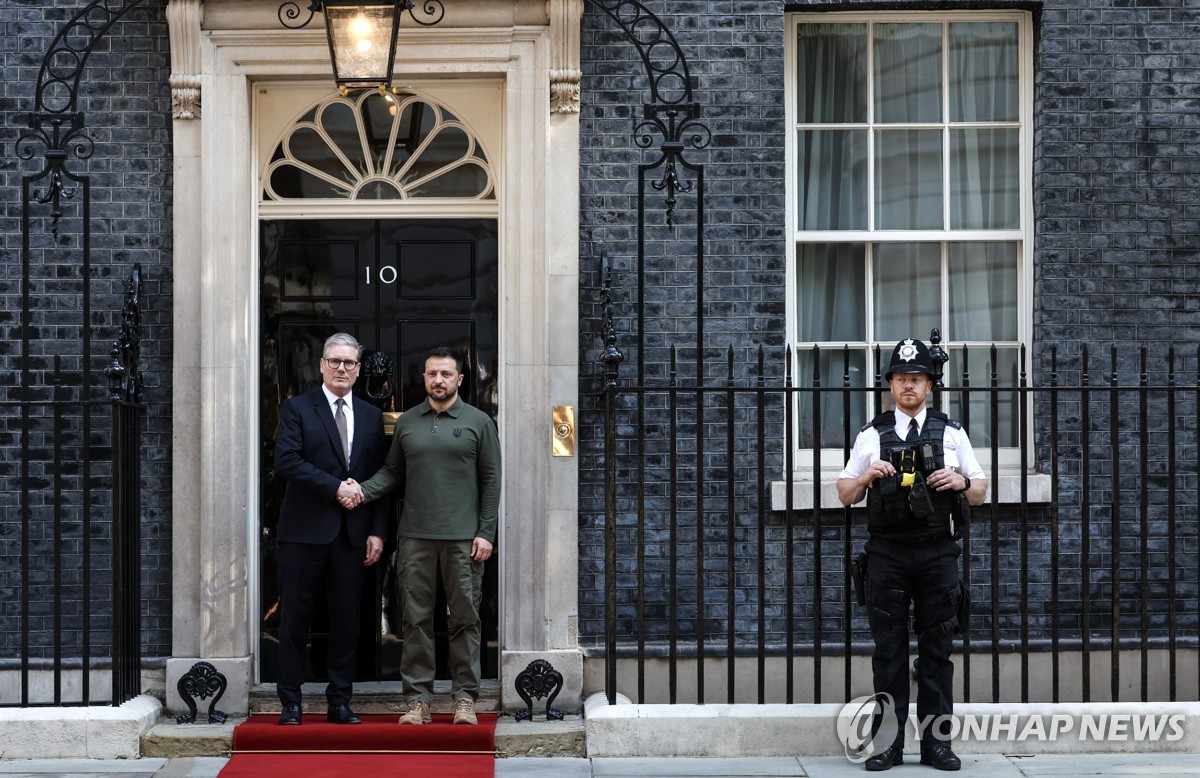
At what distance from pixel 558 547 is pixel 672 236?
1.78m

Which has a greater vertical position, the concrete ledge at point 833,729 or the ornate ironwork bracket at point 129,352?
the ornate ironwork bracket at point 129,352

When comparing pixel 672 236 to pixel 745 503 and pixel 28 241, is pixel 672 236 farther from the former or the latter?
pixel 28 241

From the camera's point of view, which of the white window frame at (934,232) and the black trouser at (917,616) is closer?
the black trouser at (917,616)

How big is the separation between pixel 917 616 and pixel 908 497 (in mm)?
597

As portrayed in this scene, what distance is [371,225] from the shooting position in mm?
8117

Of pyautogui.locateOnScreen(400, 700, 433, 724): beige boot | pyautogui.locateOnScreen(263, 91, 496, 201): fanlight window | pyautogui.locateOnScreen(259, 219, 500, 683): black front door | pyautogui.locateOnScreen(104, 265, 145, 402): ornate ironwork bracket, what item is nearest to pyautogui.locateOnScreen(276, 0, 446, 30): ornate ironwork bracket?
pyautogui.locateOnScreen(263, 91, 496, 201): fanlight window

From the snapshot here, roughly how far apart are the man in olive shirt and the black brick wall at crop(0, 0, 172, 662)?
141 centimetres

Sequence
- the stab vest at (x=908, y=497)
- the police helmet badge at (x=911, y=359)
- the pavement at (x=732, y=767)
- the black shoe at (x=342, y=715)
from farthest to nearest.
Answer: the black shoe at (x=342, y=715) < the pavement at (x=732, y=767) < the police helmet badge at (x=911, y=359) < the stab vest at (x=908, y=497)

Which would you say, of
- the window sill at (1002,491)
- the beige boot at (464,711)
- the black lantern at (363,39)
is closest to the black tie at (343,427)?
the beige boot at (464,711)

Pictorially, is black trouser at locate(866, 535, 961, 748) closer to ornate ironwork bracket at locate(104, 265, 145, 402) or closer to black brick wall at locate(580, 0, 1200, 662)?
black brick wall at locate(580, 0, 1200, 662)

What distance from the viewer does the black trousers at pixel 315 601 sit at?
7.29 m

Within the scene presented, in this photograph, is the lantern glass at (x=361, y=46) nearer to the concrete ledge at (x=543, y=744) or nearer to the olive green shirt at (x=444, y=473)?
the olive green shirt at (x=444, y=473)

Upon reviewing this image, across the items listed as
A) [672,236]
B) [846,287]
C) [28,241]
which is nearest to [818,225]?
[846,287]

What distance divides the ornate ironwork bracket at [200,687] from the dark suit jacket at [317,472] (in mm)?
→ 840
